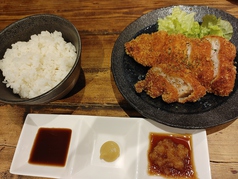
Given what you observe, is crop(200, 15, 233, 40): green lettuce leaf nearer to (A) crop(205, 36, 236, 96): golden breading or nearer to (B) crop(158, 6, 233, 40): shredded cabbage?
(B) crop(158, 6, 233, 40): shredded cabbage

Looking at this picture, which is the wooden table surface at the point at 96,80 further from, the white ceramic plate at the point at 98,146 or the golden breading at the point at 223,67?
the golden breading at the point at 223,67

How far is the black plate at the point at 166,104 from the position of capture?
1.80 metres

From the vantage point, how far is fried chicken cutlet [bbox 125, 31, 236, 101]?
1932 millimetres

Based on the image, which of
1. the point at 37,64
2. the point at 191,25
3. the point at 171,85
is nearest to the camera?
the point at 171,85

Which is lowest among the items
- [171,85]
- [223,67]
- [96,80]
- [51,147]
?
[51,147]

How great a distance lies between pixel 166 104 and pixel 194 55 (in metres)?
0.50

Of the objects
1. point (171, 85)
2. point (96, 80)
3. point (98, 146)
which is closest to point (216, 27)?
point (171, 85)

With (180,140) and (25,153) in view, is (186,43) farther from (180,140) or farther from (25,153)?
(25,153)

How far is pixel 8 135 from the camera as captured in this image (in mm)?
2143

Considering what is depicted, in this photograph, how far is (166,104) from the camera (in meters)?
1.95

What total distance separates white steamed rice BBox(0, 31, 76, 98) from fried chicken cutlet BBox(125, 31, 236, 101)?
0.62 metres

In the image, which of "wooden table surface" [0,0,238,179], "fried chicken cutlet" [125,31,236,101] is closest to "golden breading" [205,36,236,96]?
"fried chicken cutlet" [125,31,236,101]

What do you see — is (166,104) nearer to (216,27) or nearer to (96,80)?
(96,80)

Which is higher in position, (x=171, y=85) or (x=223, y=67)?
(x=223, y=67)
